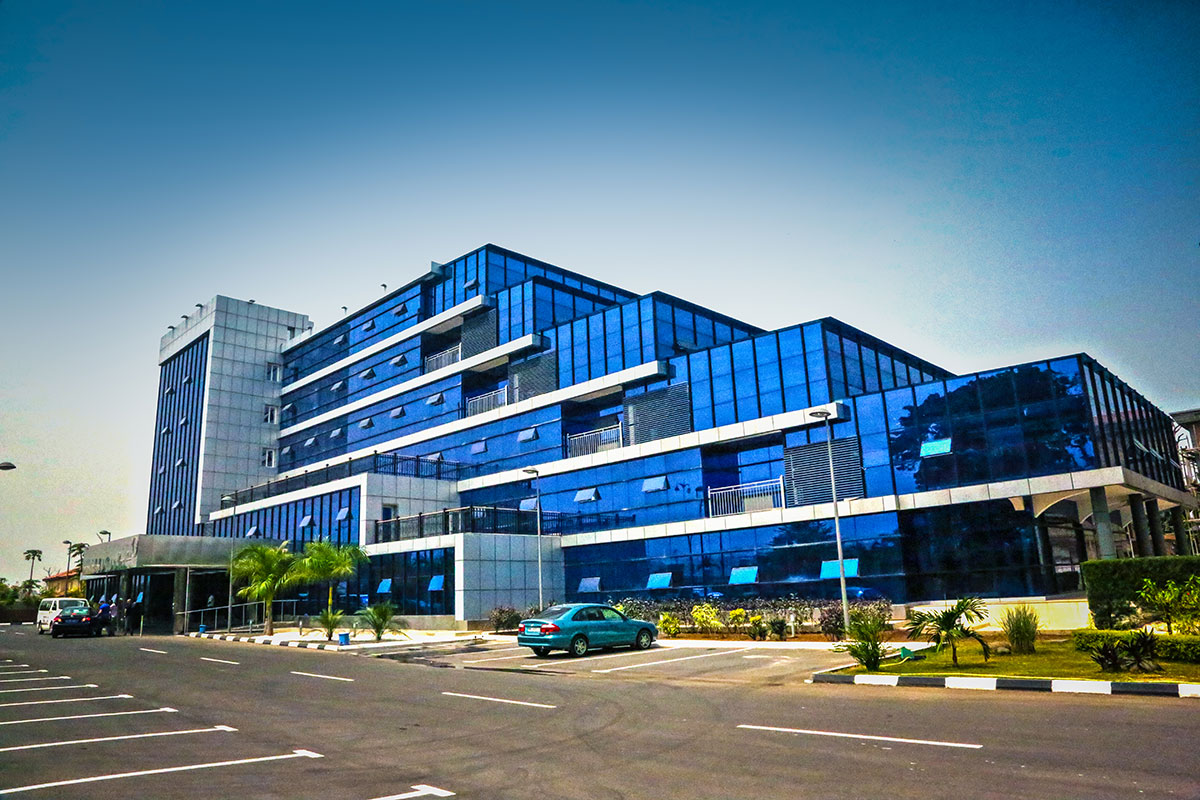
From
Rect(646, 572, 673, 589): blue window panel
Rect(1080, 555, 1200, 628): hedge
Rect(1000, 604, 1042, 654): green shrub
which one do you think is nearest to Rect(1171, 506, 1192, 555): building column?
Rect(1080, 555, 1200, 628): hedge

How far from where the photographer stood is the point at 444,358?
2092 inches

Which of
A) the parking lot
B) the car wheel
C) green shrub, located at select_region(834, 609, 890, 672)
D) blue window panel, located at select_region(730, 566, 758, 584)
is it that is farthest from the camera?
blue window panel, located at select_region(730, 566, 758, 584)

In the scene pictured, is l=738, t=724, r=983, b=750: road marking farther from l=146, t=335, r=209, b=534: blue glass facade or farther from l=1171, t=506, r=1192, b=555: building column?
l=146, t=335, r=209, b=534: blue glass facade

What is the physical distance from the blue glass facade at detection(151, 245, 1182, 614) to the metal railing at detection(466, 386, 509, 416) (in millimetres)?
195

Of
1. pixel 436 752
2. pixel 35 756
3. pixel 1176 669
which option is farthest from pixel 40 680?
pixel 1176 669

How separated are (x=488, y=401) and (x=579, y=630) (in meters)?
26.8

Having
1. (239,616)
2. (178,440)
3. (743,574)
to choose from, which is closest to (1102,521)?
(743,574)

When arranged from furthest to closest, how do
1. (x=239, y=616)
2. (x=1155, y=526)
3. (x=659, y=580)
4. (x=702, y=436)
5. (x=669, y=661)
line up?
1. (x=239, y=616)
2. (x=659, y=580)
3. (x=702, y=436)
4. (x=1155, y=526)
5. (x=669, y=661)

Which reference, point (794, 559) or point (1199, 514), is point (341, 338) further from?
point (1199, 514)

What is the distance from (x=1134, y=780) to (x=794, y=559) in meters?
26.7

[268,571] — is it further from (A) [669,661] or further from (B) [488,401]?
(A) [669,661]

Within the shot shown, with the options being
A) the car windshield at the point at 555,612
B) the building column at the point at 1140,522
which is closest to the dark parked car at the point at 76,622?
the car windshield at the point at 555,612

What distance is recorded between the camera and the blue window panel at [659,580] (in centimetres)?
3806

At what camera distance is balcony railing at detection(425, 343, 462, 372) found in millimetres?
52125
